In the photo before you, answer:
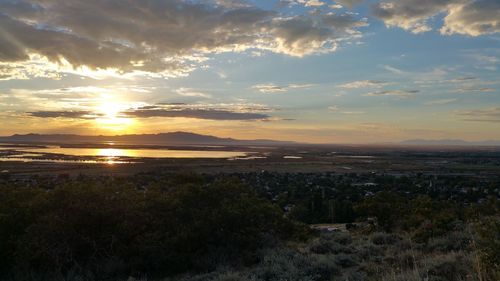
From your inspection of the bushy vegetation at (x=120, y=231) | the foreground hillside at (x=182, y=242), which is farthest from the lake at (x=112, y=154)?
the foreground hillside at (x=182, y=242)

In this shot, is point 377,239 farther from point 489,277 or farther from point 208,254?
point 489,277

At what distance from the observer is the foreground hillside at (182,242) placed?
31.4ft

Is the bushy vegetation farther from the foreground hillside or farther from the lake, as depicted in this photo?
the lake

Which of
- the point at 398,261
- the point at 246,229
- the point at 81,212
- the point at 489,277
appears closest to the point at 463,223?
the point at 398,261

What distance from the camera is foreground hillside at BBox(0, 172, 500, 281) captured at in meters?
9.57

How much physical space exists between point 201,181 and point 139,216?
3.51 m

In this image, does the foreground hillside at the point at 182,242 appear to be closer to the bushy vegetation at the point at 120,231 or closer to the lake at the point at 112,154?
the bushy vegetation at the point at 120,231

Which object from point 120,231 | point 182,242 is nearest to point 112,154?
point 120,231

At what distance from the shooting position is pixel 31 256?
31.6 ft

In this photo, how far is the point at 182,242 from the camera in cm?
1102

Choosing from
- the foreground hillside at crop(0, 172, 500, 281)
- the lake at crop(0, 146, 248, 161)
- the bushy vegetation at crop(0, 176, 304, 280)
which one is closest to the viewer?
Answer: the foreground hillside at crop(0, 172, 500, 281)

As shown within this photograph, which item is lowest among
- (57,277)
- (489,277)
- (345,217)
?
(345,217)

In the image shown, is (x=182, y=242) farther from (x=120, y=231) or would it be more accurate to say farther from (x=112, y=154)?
(x=112, y=154)

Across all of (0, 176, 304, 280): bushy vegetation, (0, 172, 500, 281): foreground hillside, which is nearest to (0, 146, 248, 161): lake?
(0, 176, 304, 280): bushy vegetation
